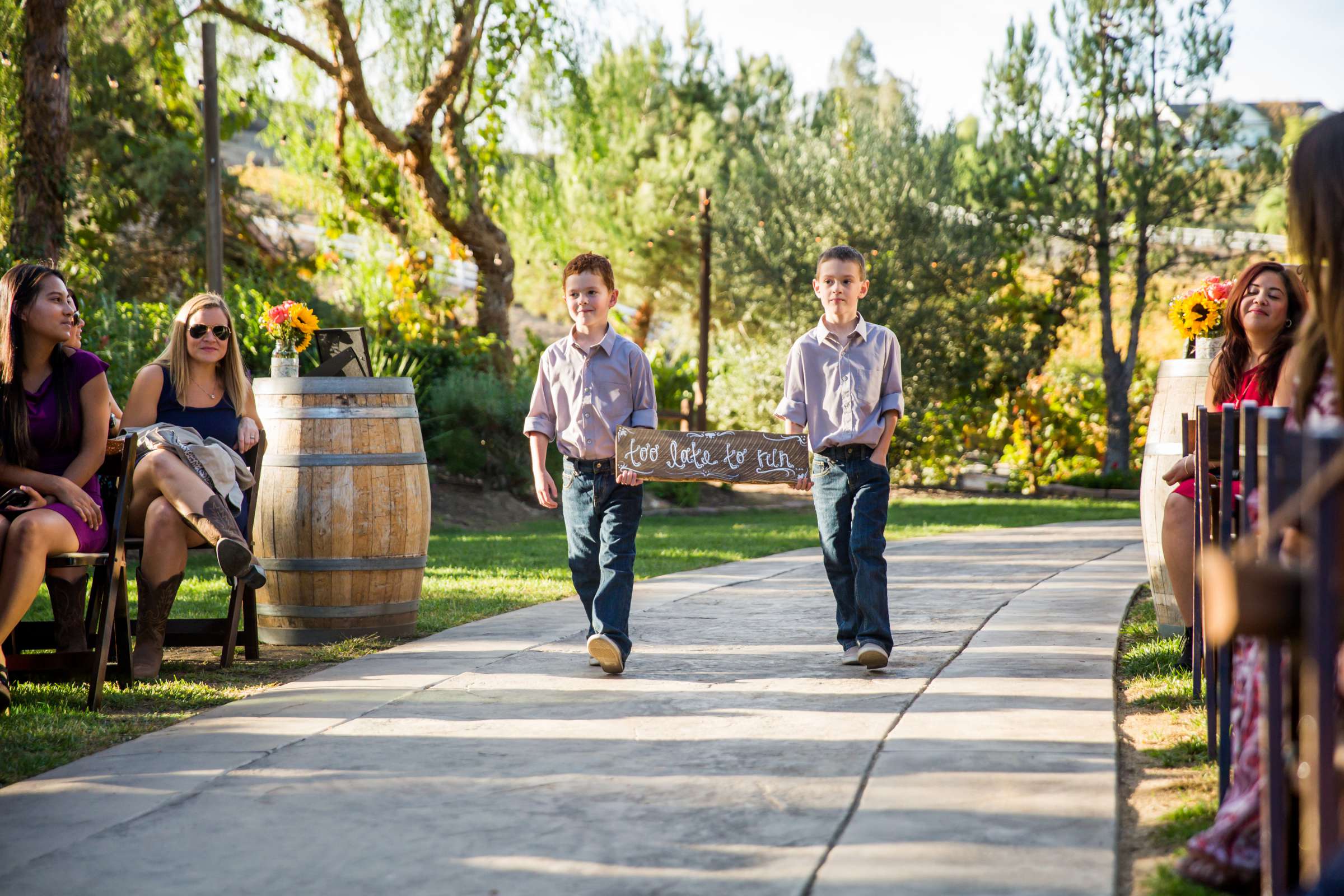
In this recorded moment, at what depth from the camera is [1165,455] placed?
5.40 meters

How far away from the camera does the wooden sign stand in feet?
15.4

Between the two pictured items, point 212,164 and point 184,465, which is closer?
point 184,465

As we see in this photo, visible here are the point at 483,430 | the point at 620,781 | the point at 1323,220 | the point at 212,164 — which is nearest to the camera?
Answer: the point at 1323,220

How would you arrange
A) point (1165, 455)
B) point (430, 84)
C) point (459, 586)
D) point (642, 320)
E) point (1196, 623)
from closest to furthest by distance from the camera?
point (1196, 623)
point (1165, 455)
point (459, 586)
point (430, 84)
point (642, 320)

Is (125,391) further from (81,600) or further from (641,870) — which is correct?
(641,870)

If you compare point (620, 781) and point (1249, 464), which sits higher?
point (1249, 464)

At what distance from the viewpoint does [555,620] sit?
6020mm

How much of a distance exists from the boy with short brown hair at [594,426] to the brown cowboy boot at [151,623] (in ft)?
4.91

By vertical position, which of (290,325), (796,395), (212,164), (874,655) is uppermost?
(212,164)

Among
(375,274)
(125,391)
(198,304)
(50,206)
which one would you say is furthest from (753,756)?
(375,274)

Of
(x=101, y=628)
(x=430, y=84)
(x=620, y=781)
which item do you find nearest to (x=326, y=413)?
(x=101, y=628)

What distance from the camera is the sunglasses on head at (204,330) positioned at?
5215 millimetres

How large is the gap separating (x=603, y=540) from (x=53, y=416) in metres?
2.07

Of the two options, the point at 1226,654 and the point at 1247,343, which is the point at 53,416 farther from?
the point at 1247,343
